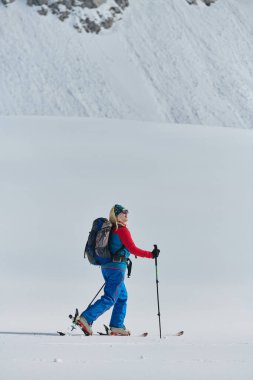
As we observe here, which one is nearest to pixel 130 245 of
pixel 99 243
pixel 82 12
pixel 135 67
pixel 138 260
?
pixel 99 243

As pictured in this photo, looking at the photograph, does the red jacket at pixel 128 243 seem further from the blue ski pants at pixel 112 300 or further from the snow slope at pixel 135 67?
the snow slope at pixel 135 67

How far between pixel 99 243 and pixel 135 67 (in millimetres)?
47466

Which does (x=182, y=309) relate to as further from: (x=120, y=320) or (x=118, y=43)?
(x=118, y=43)

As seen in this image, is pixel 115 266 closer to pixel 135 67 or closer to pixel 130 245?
pixel 130 245

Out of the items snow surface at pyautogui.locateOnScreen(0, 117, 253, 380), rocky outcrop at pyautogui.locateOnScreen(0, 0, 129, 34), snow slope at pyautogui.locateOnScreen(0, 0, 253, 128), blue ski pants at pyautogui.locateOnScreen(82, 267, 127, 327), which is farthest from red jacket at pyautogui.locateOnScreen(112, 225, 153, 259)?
rocky outcrop at pyautogui.locateOnScreen(0, 0, 129, 34)

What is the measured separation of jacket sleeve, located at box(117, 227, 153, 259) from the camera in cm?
681

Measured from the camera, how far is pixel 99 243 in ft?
22.5

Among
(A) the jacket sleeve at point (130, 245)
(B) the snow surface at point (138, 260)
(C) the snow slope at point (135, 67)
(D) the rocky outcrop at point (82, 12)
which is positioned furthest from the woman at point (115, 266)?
(D) the rocky outcrop at point (82, 12)

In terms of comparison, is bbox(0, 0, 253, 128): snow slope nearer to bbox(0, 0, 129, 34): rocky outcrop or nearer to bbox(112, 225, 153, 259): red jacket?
bbox(0, 0, 129, 34): rocky outcrop

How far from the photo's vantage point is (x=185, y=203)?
12.5m

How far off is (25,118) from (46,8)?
33.0 meters

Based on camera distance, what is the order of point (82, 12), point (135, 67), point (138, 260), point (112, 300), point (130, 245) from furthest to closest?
point (82, 12) → point (135, 67) → point (138, 260) → point (112, 300) → point (130, 245)

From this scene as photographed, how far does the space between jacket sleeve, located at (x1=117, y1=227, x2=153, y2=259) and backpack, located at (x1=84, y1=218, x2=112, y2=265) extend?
4.0 inches

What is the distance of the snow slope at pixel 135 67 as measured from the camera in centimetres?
4994
